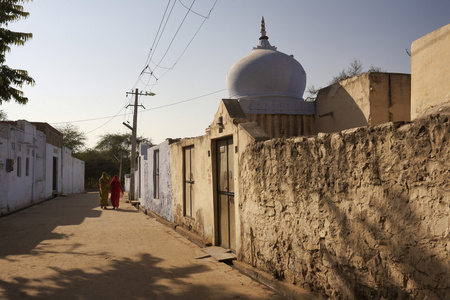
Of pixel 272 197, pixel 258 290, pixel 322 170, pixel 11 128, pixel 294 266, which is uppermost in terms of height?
pixel 11 128

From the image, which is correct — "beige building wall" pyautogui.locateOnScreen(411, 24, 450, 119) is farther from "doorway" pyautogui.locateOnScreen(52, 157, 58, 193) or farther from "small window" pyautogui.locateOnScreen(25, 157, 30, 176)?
"doorway" pyautogui.locateOnScreen(52, 157, 58, 193)

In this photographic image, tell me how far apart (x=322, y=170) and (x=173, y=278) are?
2.58 m

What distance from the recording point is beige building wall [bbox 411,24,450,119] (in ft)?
18.7

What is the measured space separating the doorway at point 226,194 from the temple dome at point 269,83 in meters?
5.51

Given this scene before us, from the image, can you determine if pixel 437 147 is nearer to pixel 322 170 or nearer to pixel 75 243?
pixel 322 170

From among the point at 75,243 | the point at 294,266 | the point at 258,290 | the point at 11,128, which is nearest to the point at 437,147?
the point at 294,266

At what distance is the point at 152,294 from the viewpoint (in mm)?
4594

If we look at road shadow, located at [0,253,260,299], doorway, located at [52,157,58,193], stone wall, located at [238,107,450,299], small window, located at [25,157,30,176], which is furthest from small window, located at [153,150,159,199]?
doorway, located at [52,157,58,193]

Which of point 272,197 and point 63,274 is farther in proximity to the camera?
point 63,274

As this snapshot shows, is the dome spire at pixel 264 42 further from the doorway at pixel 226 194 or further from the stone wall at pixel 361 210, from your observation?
the stone wall at pixel 361 210

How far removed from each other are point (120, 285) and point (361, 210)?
10.1ft

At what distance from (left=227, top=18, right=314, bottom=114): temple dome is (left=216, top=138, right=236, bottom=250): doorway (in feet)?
18.1

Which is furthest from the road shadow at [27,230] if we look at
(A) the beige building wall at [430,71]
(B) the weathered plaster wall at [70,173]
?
(B) the weathered plaster wall at [70,173]

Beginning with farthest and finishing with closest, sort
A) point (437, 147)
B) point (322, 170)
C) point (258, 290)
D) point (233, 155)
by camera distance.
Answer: point (233, 155)
point (258, 290)
point (322, 170)
point (437, 147)
